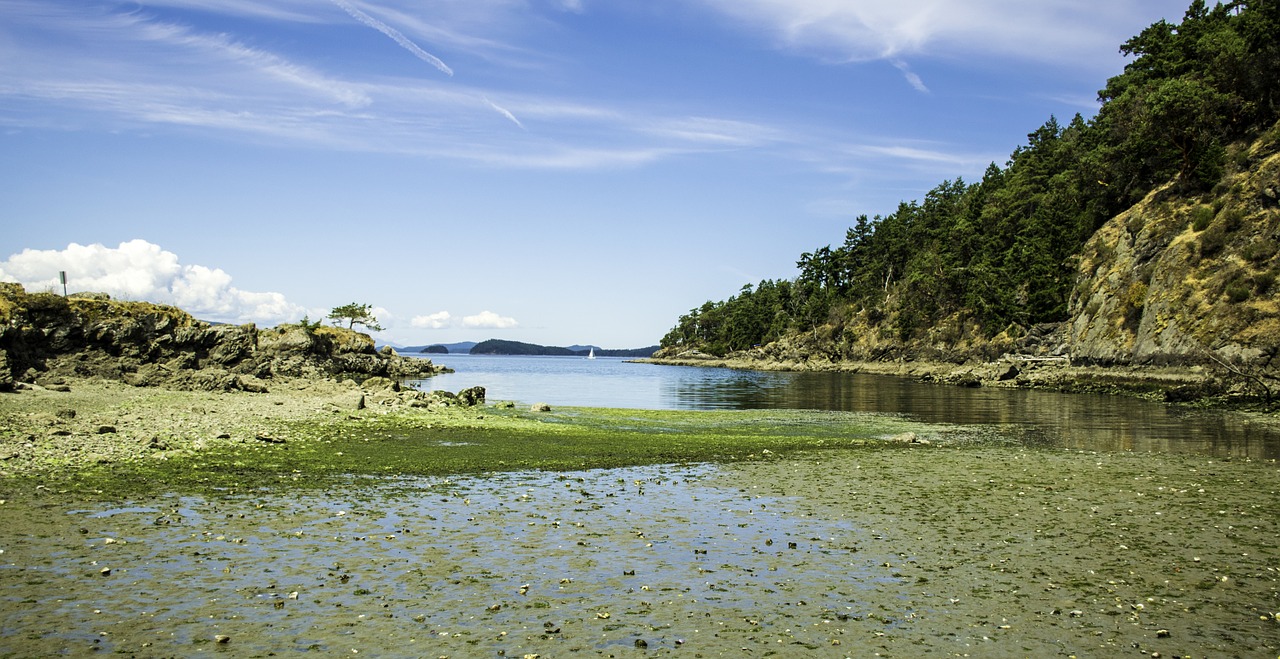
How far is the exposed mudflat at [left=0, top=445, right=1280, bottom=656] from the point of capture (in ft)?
31.4

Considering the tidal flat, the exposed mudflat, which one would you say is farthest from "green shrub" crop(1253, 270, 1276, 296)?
the exposed mudflat

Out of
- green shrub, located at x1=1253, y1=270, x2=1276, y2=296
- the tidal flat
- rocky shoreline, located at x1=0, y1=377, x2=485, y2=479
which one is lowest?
the tidal flat

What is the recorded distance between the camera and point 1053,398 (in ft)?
211

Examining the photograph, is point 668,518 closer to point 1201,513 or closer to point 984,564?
point 984,564

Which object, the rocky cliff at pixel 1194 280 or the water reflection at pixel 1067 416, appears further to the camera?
the rocky cliff at pixel 1194 280

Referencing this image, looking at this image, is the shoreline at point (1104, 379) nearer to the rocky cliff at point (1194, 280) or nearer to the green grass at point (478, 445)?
the rocky cliff at point (1194, 280)

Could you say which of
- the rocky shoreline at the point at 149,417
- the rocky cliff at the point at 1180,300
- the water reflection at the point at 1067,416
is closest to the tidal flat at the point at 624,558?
the rocky shoreline at the point at 149,417

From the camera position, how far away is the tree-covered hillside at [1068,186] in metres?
83.6

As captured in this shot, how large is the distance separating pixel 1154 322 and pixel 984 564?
7529 centimetres

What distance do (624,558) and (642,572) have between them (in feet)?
2.79

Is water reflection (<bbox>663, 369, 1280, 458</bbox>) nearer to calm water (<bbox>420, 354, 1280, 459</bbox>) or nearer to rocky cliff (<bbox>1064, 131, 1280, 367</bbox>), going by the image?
calm water (<bbox>420, 354, 1280, 459</bbox>)

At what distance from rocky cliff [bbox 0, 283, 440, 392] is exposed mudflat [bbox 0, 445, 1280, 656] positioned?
29410mm

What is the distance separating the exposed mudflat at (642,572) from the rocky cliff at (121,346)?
2941cm

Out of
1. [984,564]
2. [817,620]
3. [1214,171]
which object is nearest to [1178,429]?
[984,564]
